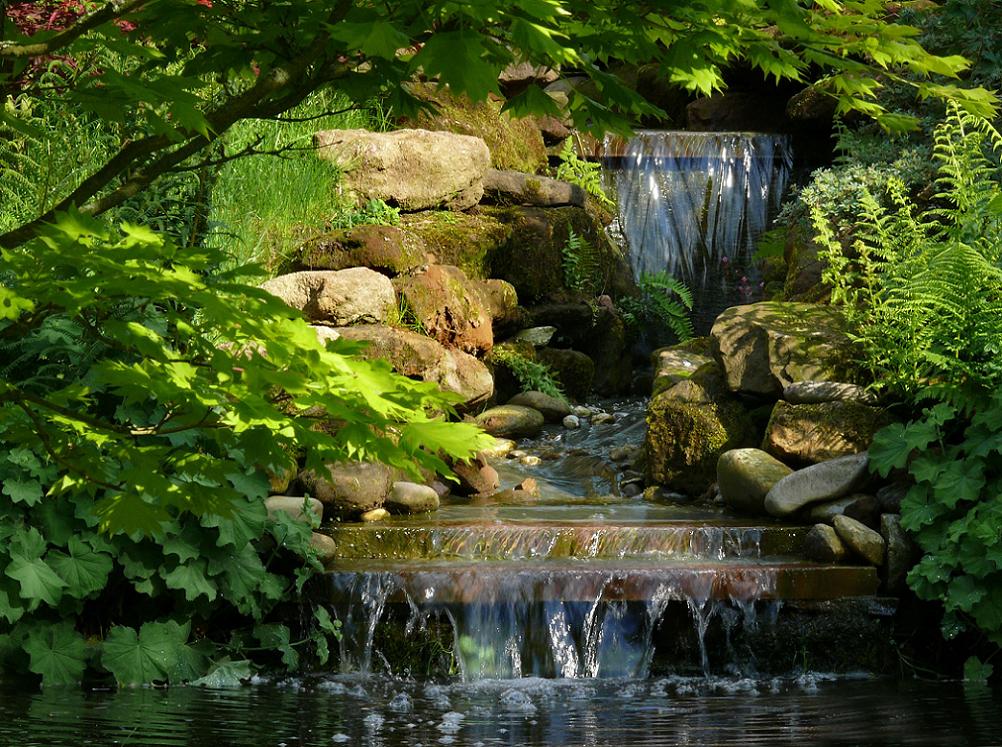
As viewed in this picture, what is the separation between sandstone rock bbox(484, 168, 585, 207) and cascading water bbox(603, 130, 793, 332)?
4.99 ft

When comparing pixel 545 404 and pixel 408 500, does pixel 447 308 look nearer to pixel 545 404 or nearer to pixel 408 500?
pixel 545 404

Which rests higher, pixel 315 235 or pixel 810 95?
pixel 810 95

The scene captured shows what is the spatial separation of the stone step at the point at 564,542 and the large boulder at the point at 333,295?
9.48 feet

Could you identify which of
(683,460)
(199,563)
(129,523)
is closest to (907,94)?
(683,460)

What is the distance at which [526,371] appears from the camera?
36.5ft

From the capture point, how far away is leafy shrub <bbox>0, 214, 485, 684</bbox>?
2006 mm

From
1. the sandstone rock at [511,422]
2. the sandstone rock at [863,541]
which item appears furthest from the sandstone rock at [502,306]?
the sandstone rock at [863,541]

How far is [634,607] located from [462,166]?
6.39 metres

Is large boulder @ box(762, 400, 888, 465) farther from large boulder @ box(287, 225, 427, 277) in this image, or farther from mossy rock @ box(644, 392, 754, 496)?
large boulder @ box(287, 225, 427, 277)

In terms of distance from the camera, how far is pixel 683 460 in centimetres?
891

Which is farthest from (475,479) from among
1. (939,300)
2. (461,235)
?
(939,300)

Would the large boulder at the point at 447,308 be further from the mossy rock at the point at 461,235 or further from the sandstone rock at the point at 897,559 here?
the sandstone rock at the point at 897,559

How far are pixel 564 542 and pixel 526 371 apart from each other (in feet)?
13.5

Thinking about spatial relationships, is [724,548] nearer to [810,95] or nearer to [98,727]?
[98,727]
